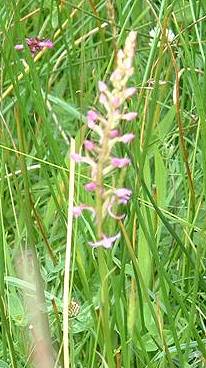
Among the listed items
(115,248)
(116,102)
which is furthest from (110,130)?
(115,248)

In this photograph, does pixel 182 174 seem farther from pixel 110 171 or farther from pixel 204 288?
pixel 110 171

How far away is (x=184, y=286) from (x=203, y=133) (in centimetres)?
26

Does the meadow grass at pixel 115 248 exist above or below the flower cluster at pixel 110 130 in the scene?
below

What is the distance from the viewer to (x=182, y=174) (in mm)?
1194

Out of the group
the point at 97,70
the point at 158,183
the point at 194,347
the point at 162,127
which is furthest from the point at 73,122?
the point at 194,347

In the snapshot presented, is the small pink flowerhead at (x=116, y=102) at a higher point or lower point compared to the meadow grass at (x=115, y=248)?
higher

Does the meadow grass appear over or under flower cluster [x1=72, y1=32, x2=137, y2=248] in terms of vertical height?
under

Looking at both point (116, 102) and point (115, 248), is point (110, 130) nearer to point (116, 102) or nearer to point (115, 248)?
point (116, 102)

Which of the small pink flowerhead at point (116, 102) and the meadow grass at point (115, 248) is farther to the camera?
the meadow grass at point (115, 248)

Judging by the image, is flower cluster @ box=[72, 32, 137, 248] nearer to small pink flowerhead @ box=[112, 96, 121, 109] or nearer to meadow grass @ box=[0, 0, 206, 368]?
small pink flowerhead @ box=[112, 96, 121, 109]

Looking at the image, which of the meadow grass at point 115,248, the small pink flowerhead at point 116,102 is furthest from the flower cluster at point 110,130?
the meadow grass at point 115,248

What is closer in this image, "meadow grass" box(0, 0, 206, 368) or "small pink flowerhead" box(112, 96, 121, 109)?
"small pink flowerhead" box(112, 96, 121, 109)

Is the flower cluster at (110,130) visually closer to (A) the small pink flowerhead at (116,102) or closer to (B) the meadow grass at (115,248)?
(A) the small pink flowerhead at (116,102)

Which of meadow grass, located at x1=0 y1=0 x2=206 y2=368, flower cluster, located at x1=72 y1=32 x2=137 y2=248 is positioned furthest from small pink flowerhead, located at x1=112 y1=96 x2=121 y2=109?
meadow grass, located at x1=0 y1=0 x2=206 y2=368
